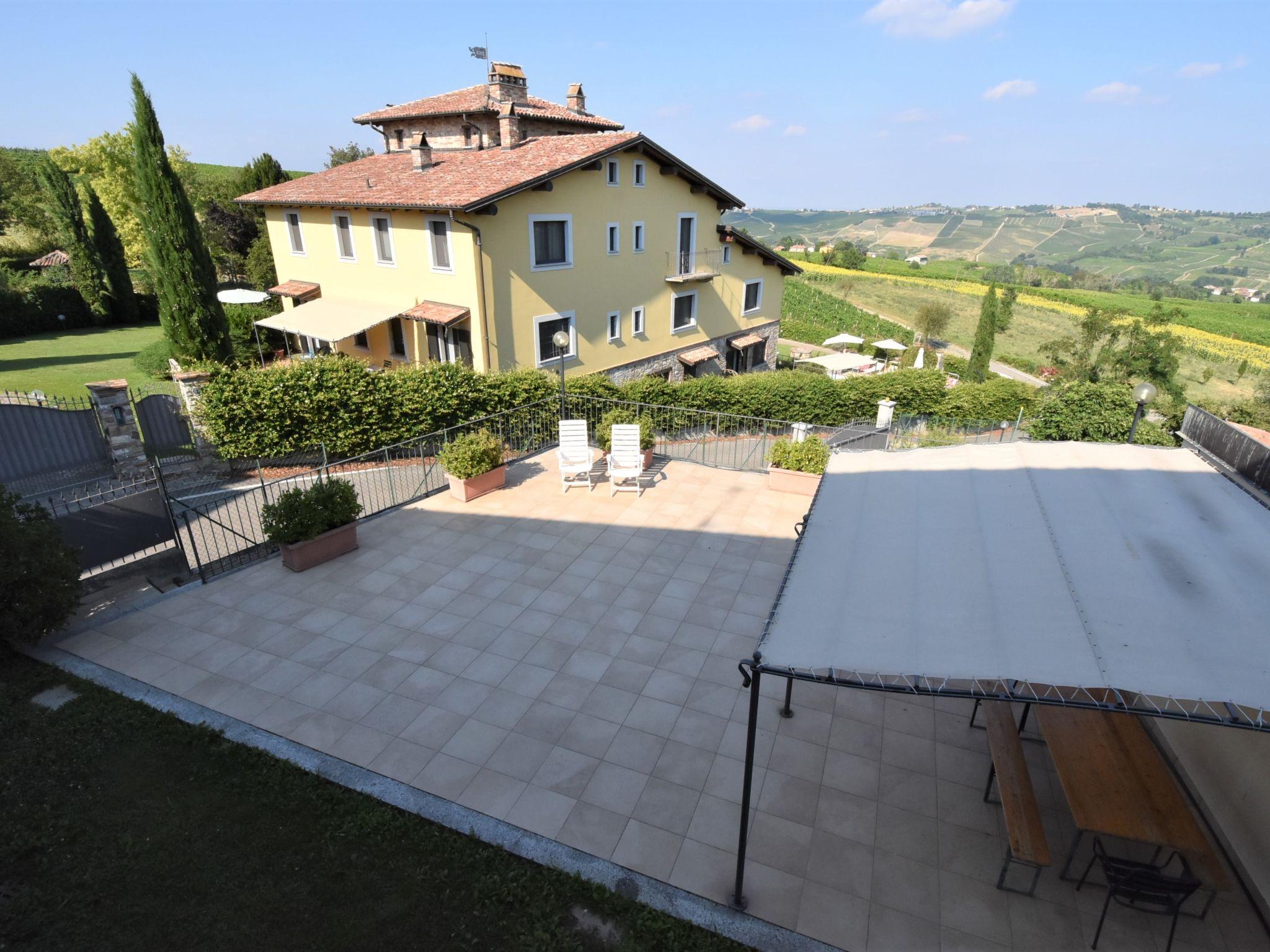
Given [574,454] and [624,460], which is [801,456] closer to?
[624,460]

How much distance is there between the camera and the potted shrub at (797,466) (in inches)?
425

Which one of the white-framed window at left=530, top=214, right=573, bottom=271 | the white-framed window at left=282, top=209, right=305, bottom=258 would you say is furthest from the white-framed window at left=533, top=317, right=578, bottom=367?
the white-framed window at left=282, top=209, right=305, bottom=258

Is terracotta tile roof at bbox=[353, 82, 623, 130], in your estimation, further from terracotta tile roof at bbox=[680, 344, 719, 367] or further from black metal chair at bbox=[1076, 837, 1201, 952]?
black metal chair at bbox=[1076, 837, 1201, 952]

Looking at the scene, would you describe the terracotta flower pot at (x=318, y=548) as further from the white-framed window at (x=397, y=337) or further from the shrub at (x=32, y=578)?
the white-framed window at (x=397, y=337)

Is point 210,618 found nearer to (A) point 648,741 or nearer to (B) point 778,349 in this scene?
(A) point 648,741

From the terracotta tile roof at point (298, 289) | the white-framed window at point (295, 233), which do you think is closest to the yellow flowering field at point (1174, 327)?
the terracotta tile roof at point (298, 289)

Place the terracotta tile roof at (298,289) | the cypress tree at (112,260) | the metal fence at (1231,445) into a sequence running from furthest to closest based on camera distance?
the cypress tree at (112,260), the terracotta tile roof at (298,289), the metal fence at (1231,445)

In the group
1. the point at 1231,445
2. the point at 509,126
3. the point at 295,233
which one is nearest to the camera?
the point at 1231,445

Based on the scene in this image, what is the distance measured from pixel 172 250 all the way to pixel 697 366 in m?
18.4

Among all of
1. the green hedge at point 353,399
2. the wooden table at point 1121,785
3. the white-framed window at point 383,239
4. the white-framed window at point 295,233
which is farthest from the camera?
the white-framed window at point 295,233

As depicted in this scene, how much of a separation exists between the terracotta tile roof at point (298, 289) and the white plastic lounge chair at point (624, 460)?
16456 mm

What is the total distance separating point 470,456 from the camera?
10492mm

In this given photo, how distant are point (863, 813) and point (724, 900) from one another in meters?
1.39

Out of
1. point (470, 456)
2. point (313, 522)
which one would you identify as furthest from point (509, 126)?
point (313, 522)
